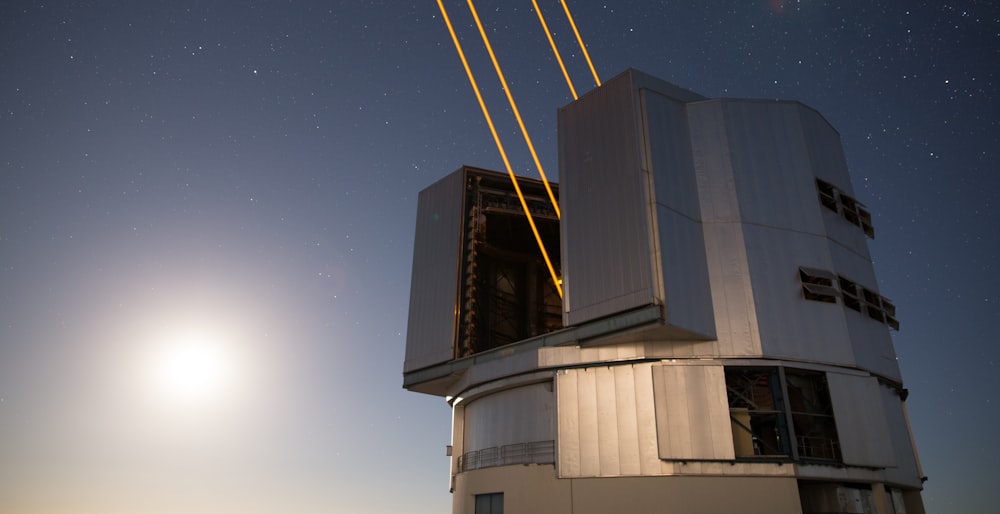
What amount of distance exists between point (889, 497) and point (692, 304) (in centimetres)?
904

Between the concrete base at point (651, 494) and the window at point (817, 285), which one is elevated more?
the window at point (817, 285)

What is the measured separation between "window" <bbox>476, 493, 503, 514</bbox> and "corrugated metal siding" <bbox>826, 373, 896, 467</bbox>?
11452mm

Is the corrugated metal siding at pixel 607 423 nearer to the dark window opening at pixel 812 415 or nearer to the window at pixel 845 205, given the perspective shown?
the dark window opening at pixel 812 415

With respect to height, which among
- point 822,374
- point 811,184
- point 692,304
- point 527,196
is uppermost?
point 527,196

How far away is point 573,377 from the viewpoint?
898 inches

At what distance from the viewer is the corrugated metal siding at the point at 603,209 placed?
21719 mm

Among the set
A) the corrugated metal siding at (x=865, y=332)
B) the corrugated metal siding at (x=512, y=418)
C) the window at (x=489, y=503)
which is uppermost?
the corrugated metal siding at (x=865, y=332)

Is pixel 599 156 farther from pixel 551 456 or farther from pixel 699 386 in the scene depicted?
pixel 551 456

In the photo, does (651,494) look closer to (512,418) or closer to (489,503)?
(512,418)

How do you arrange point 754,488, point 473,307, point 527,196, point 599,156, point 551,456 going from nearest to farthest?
point 754,488 < point 551,456 < point 599,156 < point 473,307 < point 527,196

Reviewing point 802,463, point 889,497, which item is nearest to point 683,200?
point 802,463

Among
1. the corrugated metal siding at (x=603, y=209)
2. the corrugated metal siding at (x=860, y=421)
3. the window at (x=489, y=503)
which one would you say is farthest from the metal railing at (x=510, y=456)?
the corrugated metal siding at (x=860, y=421)

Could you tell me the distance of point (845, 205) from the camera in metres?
26.5

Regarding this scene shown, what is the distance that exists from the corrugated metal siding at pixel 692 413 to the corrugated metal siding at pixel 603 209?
9.19ft
